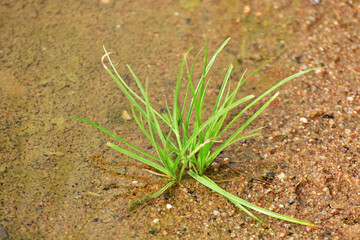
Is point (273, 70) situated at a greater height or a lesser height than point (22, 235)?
lesser

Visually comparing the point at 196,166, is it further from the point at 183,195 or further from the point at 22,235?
the point at 22,235

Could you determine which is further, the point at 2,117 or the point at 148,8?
the point at 148,8

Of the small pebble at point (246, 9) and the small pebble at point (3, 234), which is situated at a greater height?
the small pebble at point (3, 234)

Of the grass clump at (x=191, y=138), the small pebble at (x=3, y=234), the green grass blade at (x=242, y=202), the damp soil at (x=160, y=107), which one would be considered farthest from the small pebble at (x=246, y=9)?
the small pebble at (x=3, y=234)

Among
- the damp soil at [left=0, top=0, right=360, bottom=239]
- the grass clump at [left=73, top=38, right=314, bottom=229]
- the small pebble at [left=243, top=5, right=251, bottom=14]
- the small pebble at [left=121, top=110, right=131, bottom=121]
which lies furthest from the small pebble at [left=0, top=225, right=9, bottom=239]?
the small pebble at [left=243, top=5, right=251, bottom=14]

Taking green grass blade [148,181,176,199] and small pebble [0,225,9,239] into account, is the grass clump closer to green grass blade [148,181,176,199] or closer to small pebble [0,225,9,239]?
green grass blade [148,181,176,199]

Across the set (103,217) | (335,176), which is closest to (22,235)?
(103,217)

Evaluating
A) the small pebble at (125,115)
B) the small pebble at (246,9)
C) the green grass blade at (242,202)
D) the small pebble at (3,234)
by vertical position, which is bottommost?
the green grass blade at (242,202)

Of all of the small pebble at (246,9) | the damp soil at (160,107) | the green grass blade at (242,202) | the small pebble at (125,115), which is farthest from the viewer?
the small pebble at (246,9)

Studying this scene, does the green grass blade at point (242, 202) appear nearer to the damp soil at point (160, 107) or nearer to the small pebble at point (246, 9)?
the damp soil at point (160, 107)
